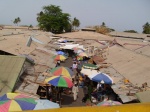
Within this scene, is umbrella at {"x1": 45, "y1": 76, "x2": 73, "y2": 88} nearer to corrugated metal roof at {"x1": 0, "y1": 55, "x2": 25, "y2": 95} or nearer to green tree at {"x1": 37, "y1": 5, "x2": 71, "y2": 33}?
corrugated metal roof at {"x1": 0, "y1": 55, "x2": 25, "y2": 95}

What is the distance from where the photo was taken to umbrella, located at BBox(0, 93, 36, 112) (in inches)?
280

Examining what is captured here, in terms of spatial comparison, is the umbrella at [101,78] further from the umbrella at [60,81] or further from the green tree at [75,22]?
the green tree at [75,22]

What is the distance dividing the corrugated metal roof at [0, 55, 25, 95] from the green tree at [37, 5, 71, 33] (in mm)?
45932

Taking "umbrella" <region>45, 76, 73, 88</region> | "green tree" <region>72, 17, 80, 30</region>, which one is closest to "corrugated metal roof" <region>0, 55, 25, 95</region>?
"umbrella" <region>45, 76, 73, 88</region>

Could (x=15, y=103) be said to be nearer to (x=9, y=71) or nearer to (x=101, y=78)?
(x=9, y=71)

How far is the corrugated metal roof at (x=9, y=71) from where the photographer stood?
9.99m

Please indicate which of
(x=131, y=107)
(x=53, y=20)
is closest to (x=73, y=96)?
(x=131, y=107)

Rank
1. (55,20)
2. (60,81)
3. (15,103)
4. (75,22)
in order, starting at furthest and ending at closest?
(75,22)
(55,20)
(60,81)
(15,103)

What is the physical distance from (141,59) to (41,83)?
32.1 feet

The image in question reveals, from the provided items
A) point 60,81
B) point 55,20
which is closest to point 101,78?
point 60,81

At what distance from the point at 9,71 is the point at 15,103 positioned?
149 inches

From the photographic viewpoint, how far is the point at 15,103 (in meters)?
7.49

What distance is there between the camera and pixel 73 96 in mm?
14430

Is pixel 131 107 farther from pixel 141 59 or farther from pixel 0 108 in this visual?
pixel 141 59
